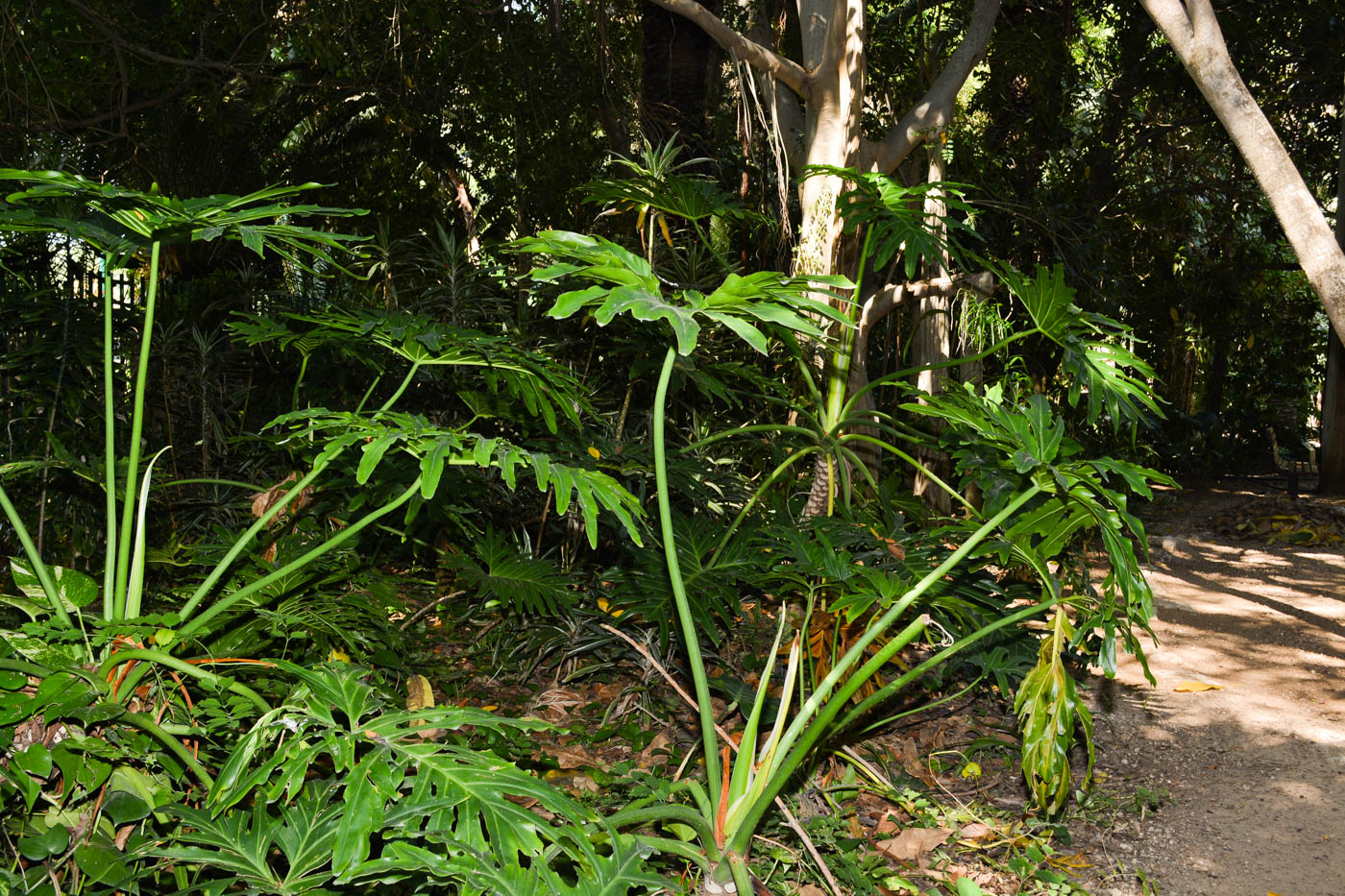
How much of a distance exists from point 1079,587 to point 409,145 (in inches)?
294

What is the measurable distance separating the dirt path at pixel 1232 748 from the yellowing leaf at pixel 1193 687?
0.03 meters

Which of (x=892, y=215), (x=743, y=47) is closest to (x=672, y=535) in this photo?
(x=892, y=215)

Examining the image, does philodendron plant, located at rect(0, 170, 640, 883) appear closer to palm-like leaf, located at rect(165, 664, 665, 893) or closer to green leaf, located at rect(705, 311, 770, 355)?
palm-like leaf, located at rect(165, 664, 665, 893)

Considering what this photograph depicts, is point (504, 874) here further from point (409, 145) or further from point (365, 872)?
point (409, 145)

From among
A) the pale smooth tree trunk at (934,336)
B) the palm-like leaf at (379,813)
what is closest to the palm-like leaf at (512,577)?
the palm-like leaf at (379,813)

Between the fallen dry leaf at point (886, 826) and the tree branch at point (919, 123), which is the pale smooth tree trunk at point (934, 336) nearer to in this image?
the tree branch at point (919, 123)

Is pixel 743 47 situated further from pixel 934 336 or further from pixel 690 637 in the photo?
pixel 690 637

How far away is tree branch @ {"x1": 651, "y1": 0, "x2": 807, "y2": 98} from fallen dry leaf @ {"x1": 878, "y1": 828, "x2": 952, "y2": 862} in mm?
3210

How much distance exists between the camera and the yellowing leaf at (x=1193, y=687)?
12.9ft

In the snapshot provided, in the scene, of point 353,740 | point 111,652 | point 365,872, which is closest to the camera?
point 365,872

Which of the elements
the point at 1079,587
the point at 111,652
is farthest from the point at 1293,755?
the point at 111,652

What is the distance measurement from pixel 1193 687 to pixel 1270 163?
2.09 m

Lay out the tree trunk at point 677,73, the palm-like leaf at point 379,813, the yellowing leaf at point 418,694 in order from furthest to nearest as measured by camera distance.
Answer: the tree trunk at point 677,73, the yellowing leaf at point 418,694, the palm-like leaf at point 379,813

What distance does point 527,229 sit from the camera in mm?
7766
